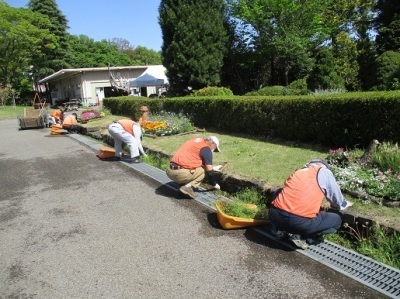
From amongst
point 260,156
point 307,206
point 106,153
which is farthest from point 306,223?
point 106,153

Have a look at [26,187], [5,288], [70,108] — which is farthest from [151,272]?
[70,108]

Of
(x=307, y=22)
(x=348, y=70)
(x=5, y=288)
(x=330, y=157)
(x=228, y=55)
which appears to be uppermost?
(x=307, y=22)

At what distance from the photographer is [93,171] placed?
329 inches

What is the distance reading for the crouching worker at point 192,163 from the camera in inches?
228

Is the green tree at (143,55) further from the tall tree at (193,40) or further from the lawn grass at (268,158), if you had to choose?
the lawn grass at (268,158)

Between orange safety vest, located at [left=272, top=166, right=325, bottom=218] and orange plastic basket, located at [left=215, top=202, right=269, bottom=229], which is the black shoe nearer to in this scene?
orange plastic basket, located at [left=215, top=202, right=269, bottom=229]

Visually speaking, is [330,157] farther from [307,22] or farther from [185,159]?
[307,22]

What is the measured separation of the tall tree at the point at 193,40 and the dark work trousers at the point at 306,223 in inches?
548

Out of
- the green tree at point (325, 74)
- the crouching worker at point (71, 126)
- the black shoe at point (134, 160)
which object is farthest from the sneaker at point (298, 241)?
the crouching worker at point (71, 126)

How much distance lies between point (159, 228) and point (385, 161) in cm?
344

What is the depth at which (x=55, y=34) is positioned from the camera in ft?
158

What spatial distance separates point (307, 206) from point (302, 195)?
0.43ft

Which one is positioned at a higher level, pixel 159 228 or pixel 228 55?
pixel 228 55

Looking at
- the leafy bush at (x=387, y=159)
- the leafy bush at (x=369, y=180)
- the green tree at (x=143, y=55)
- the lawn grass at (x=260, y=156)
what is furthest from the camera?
the green tree at (x=143, y=55)
